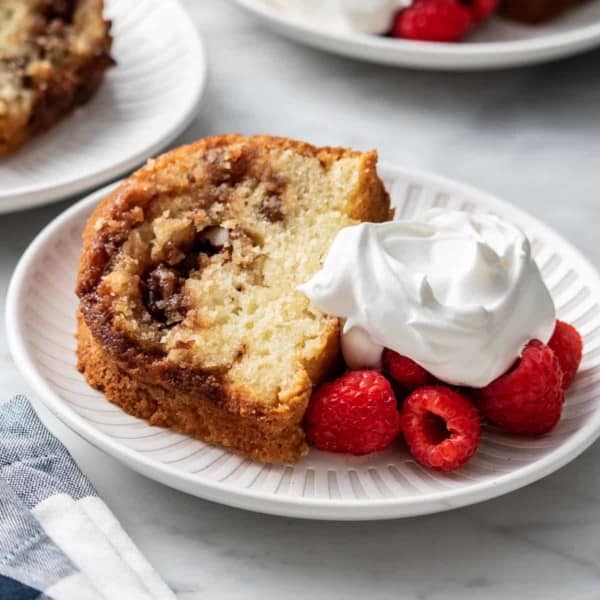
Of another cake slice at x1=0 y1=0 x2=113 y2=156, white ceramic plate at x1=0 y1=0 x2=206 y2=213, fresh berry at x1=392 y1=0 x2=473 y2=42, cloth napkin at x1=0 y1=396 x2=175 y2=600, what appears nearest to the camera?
cloth napkin at x1=0 y1=396 x2=175 y2=600

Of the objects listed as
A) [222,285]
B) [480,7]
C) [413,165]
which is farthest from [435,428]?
[480,7]

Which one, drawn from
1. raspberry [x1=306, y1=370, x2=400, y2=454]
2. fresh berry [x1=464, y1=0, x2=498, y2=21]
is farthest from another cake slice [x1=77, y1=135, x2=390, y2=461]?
fresh berry [x1=464, y1=0, x2=498, y2=21]

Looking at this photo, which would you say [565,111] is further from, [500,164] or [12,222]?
[12,222]

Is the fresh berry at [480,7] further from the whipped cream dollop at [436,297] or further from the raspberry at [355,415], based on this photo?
the raspberry at [355,415]

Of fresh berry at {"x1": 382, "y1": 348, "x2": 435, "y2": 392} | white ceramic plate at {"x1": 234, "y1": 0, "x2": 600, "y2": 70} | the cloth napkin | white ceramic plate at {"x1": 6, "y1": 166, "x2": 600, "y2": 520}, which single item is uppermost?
white ceramic plate at {"x1": 234, "y1": 0, "x2": 600, "y2": 70}

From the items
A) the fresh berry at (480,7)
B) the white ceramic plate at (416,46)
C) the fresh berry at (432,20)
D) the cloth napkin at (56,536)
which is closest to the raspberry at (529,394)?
the cloth napkin at (56,536)

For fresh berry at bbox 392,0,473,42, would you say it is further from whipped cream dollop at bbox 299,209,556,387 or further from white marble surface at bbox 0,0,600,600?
whipped cream dollop at bbox 299,209,556,387

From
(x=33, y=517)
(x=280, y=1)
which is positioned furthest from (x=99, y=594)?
(x=280, y=1)
